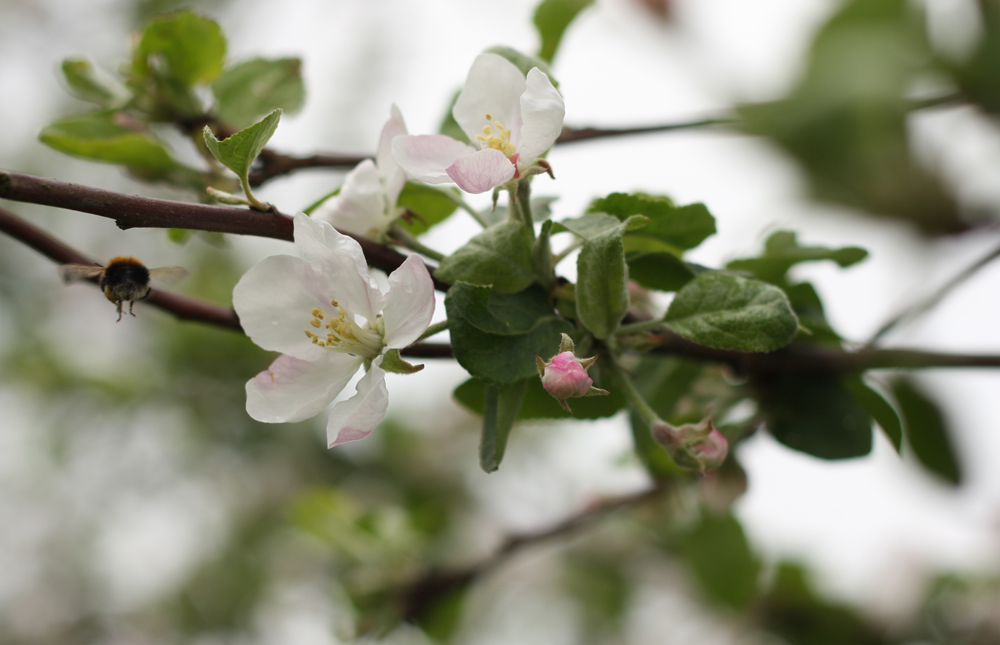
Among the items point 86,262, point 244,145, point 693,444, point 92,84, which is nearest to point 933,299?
point 693,444

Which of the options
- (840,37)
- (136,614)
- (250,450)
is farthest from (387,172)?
(136,614)

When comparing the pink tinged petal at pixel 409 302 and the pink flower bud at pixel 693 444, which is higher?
the pink tinged petal at pixel 409 302

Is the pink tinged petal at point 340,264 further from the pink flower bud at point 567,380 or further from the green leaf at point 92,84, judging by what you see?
the green leaf at point 92,84

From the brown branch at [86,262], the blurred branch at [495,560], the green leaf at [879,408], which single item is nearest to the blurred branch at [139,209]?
the brown branch at [86,262]

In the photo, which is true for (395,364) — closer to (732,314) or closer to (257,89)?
(732,314)

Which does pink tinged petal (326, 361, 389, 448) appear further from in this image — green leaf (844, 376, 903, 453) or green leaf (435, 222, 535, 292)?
green leaf (844, 376, 903, 453)

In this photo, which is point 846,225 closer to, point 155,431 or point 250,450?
point 250,450

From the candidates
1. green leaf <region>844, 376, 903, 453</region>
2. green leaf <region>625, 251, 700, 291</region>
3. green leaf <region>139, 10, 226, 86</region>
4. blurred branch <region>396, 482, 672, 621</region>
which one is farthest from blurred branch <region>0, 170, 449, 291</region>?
blurred branch <region>396, 482, 672, 621</region>
